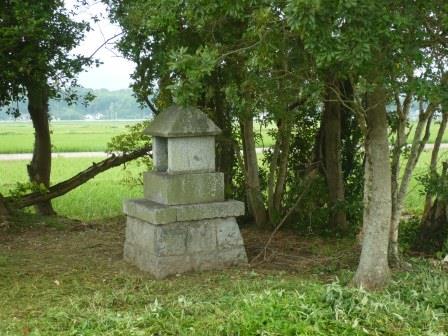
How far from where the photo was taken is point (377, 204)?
21.6 ft

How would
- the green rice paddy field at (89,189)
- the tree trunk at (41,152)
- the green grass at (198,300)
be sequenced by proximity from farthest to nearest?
the green rice paddy field at (89,189) → the tree trunk at (41,152) → the green grass at (198,300)

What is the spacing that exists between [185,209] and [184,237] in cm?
33

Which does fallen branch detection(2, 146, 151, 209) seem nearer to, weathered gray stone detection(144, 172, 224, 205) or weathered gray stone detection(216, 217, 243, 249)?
weathered gray stone detection(144, 172, 224, 205)

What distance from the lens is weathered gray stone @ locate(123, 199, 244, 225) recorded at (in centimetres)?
719

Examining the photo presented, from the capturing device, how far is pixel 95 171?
38.8 feet

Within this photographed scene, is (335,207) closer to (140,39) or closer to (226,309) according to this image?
(140,39)

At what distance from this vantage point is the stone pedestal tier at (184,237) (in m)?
7.25

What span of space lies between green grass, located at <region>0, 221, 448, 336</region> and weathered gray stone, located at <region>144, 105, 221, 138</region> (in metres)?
1.58

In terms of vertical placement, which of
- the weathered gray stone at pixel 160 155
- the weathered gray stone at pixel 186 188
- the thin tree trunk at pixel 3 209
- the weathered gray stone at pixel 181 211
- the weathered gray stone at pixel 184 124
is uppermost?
the weathered gray stone at pixel 184 124

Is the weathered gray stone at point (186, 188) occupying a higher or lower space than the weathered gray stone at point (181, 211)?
higher

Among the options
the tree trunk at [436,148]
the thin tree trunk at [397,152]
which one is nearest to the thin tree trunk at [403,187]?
the thin tree trunk at [397,152]

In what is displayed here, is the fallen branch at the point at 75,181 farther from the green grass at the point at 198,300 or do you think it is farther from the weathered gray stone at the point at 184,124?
the weathered gray stone at the point at 184,124

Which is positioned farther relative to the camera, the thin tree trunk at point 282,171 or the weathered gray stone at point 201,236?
the thin tree trunk at point 282,171

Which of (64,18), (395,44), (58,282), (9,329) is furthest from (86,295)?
(64,18)
